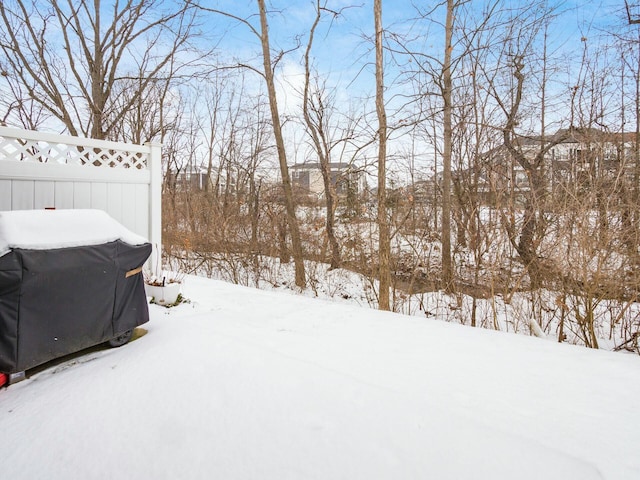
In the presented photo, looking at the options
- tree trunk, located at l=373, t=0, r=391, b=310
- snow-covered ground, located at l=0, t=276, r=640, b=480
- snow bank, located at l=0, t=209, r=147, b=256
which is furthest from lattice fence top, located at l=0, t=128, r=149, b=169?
tree trunk, located at l=373, t=0, r=391, b=310

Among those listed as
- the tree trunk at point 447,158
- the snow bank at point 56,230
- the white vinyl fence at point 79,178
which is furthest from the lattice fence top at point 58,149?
the tree trunk at point 447,158

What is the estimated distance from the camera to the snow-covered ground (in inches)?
Result: 64.9

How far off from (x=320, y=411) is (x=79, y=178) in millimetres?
3994

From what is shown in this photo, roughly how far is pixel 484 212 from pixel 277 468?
4939 millimetres

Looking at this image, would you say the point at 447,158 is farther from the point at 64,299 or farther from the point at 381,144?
the point at 64,299

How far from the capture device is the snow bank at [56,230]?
2.25 metres

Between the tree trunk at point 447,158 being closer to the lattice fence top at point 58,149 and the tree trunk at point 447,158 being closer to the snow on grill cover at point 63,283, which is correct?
the snow on grill cover at point 63,283

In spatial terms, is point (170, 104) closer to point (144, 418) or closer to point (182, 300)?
point (182, 300)

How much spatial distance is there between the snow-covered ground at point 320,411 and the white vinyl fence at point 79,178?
205cm

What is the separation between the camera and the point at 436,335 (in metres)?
3.59

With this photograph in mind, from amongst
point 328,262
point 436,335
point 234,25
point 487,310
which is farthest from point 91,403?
point 234,25

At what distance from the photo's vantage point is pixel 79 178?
4191mm

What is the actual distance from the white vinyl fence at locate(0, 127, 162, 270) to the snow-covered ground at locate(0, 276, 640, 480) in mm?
2052

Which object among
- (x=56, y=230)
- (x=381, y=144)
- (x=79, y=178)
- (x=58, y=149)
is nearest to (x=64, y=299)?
(x=56, y=230)
